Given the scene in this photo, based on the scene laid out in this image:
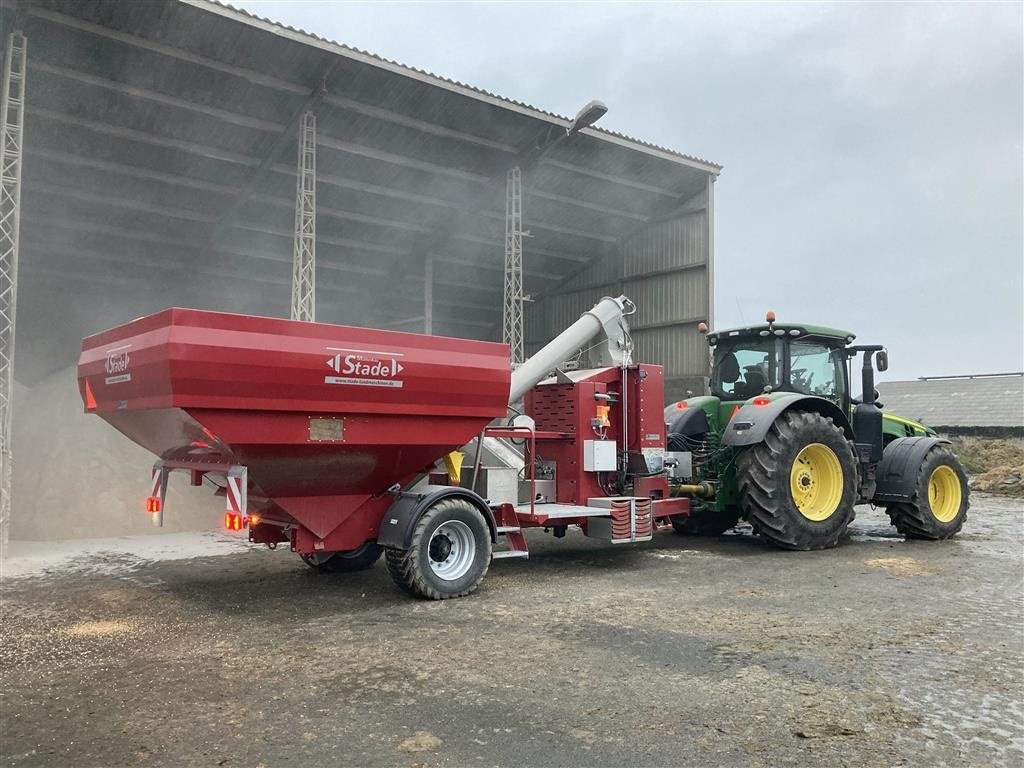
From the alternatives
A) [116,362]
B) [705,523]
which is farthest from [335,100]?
[705,523]

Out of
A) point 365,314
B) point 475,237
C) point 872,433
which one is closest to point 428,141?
point 475,237

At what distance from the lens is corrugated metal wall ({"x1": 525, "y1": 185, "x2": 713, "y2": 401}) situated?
56.3 ft

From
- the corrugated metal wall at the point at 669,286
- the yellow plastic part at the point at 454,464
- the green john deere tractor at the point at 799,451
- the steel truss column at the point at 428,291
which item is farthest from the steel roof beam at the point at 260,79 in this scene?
the yellow plastic part at the point at 454,464

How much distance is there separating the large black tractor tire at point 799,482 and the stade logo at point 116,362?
A: 5.76m

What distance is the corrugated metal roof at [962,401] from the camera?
77.7 ft

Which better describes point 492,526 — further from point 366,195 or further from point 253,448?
point 366,195

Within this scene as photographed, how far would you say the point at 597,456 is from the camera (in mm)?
7465

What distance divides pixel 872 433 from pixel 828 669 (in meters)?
5.58

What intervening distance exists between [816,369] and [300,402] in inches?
244

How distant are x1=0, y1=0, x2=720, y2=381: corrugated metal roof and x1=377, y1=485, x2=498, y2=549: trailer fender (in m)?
8.05

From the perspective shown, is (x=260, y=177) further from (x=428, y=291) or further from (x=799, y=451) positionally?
(x=799, y=451)

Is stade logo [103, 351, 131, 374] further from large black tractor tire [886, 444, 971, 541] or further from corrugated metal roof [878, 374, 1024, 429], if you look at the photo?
corrugated metal roof [878, 374, 1024, 429]

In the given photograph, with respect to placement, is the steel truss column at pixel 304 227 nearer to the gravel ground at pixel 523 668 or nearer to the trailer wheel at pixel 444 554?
the gravel ground at pixel 523 668

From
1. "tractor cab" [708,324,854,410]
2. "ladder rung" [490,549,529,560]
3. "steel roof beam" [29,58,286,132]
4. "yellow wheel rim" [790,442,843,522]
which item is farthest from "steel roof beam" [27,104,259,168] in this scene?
"yellow wheel rim" [790,442,843,522]
